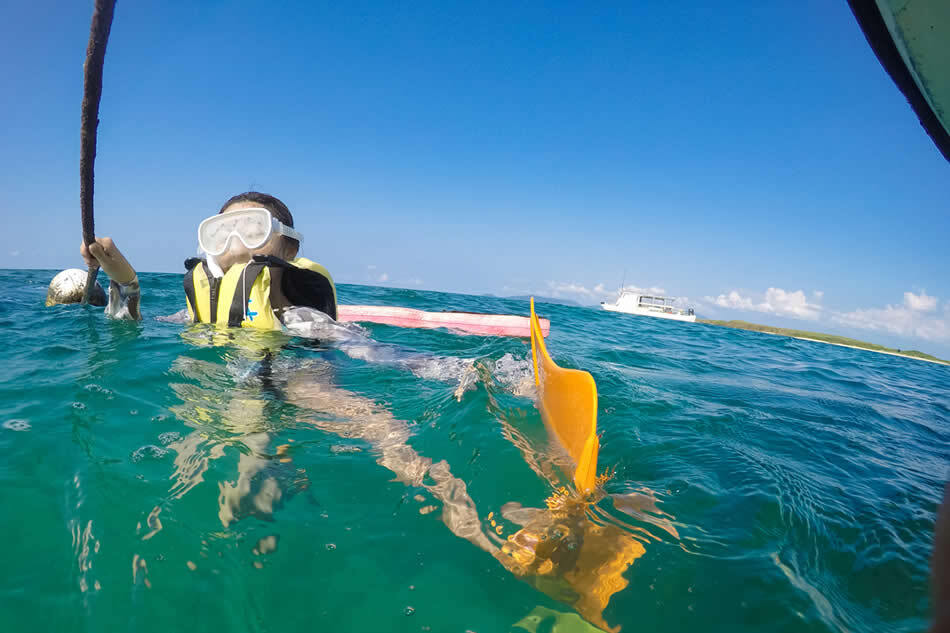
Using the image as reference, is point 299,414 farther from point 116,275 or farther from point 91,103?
point 116,275

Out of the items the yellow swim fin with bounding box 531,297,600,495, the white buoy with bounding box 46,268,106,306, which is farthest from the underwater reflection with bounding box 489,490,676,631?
the white buoy with bounding box 46,268,106,306

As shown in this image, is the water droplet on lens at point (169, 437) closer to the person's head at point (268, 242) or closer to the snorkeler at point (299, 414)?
the snorkeler at point (299, 414)

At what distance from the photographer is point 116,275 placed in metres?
4.07

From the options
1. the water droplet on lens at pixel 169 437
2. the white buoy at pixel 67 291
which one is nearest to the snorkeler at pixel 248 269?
the water droplet on lens at pixel 169 437

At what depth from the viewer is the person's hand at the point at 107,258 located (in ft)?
11.5

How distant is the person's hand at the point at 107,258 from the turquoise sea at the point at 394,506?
766 mm

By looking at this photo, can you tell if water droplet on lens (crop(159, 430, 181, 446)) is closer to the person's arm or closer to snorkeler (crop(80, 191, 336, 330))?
snorkeler (crop(80, 191, 336, 330))

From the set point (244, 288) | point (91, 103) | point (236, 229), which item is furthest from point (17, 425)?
point (236, 229)

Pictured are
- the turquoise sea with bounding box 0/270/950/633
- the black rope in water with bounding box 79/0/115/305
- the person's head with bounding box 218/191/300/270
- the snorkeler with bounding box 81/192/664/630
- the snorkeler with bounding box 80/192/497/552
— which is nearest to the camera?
the turquoise sea with bounding box 0/270/950/633

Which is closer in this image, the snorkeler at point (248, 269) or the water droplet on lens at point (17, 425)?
the water droplet on lens at point (17, 425)

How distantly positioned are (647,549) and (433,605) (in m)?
0.94

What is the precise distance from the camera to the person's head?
155 inches

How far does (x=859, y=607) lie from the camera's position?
1.68m

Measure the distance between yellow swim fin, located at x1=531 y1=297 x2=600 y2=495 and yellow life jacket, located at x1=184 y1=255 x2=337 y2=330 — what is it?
7.46 ft
